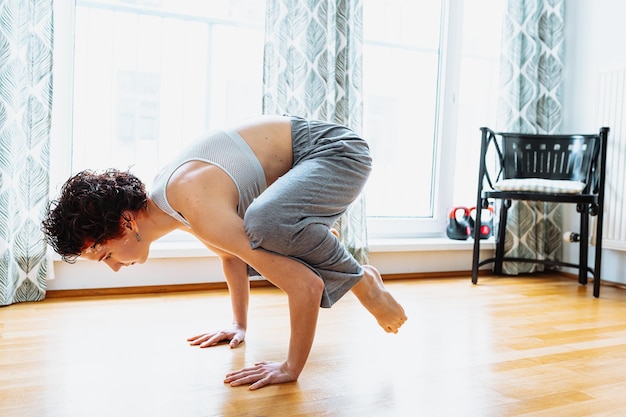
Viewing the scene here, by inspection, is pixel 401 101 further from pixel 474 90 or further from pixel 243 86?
pixel 243 86

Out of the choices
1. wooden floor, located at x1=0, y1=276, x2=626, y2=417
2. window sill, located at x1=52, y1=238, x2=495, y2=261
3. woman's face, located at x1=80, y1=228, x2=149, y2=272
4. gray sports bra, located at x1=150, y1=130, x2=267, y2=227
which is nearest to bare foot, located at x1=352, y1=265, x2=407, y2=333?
wooden floor, located at x1=0, y1=276, x2=626, y2=417

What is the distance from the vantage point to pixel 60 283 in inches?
94.7

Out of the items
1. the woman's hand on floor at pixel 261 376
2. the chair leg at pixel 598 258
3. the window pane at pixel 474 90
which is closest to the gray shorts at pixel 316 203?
the woman's hand on floor at pixel 261 376

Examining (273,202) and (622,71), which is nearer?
(273,202)

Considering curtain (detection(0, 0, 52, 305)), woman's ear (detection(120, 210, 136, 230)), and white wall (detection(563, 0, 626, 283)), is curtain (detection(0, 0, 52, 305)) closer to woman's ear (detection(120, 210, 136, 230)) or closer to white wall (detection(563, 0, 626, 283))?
woman's ear (detection(120, 210, 136, 230))

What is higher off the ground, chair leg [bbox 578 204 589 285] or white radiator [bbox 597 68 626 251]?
white radiator [bbox 597 68 626 251]

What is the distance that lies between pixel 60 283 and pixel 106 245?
104cm

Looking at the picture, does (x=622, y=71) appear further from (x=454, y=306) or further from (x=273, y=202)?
(x=273, y=202)

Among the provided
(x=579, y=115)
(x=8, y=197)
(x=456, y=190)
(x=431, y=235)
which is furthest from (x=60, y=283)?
(x=579, y=115)

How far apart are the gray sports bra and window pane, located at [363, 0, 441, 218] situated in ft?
5.94

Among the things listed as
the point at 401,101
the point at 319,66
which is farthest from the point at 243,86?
the point at 401,101

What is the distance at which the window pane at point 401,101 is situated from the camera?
3.30 m

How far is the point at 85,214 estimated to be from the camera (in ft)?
4.72

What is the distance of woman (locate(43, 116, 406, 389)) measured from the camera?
1.42 m
